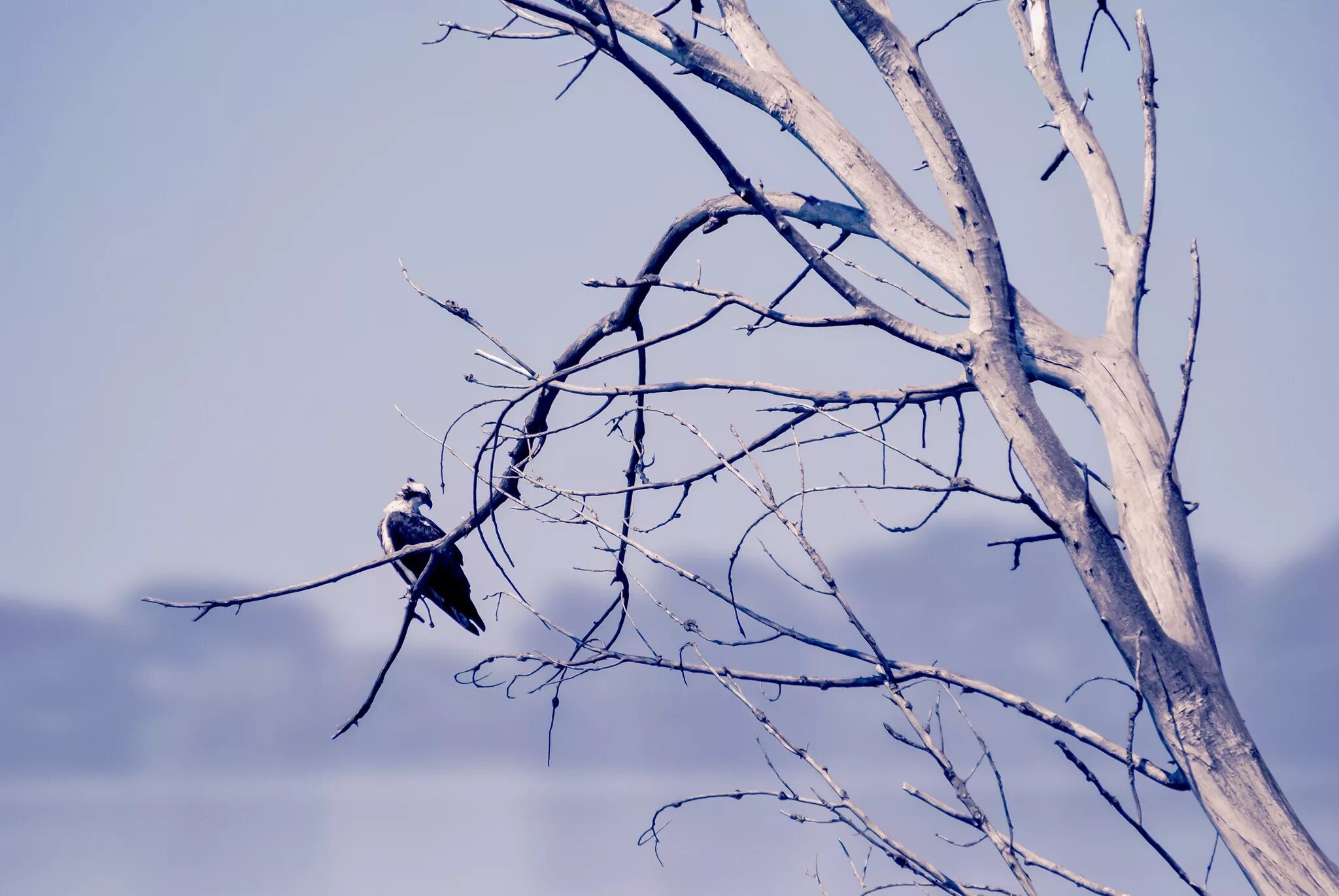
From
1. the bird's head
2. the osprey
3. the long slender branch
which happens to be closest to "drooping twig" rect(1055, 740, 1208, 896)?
the long slender branch

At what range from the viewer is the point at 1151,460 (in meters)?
1.76

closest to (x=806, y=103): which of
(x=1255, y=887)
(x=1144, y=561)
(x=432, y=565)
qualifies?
(x=1144, y=561)

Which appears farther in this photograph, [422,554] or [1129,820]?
[422,554]

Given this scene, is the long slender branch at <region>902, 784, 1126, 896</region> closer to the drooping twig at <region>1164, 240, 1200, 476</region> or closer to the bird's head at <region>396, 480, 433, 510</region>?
the drooping twig at <region>1164, 240, 1200, 476</region>

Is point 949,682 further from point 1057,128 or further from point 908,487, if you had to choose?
point 1057,128

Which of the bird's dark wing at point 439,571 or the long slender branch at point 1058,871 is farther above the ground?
the bird's dark wing at point 439,571

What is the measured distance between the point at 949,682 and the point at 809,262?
840 mm

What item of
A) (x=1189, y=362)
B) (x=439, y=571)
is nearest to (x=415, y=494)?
(x=439, y=571)

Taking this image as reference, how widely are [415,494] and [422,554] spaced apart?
2.45ft

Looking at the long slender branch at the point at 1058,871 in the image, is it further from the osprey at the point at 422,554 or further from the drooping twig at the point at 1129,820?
the osprey at the point at 422,554

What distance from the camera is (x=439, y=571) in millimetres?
4219

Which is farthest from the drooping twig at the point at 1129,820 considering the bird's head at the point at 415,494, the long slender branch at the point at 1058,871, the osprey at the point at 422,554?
the bird's head at the point at 415,494

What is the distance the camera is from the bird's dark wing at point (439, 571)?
165 inches

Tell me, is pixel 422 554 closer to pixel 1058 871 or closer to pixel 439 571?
pixel 439 571
